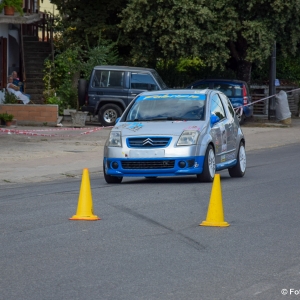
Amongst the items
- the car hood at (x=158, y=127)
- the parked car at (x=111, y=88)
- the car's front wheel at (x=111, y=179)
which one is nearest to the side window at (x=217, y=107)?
the car hood at (x=158, y=127)

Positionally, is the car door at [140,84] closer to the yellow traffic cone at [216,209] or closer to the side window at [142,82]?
the side window at [142,82]

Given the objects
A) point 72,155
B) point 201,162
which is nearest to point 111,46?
point 72,155

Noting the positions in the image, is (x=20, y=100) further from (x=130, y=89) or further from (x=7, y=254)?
(x=7, y=254)

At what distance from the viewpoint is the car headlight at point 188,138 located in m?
14.7

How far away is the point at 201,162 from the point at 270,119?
22.0 m

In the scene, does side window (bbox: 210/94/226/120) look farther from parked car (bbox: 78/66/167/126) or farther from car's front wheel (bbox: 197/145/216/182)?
parked car (bbox: 78/66/167/126)

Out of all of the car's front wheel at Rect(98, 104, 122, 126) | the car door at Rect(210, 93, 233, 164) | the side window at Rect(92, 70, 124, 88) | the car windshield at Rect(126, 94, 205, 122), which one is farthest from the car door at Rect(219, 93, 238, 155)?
the side window at Rect(92, 70, 124, 88)

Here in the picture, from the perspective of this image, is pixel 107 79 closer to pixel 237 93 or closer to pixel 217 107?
pixel 237 93

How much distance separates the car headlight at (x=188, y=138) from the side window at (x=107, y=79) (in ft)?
55.3

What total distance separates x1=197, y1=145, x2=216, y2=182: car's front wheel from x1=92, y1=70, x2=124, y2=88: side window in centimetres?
1664

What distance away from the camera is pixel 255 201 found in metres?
12.9

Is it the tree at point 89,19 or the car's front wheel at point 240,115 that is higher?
the tree at point 89,19

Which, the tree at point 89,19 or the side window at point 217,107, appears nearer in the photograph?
the side window at point 217,107

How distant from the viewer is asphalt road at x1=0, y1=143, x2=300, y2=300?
7262 millimetres
